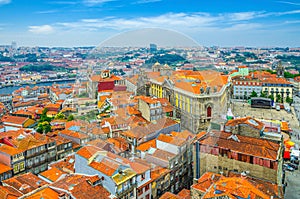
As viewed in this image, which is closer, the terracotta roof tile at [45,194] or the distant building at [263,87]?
the terracotta roof tile at [45,194]

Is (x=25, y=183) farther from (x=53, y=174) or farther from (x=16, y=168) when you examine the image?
(x=16, y=168)

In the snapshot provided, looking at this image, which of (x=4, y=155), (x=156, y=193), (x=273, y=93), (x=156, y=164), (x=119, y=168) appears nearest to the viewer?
(x=119, y=168)

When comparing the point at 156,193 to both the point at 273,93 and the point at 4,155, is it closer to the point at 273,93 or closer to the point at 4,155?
the point at 4,155

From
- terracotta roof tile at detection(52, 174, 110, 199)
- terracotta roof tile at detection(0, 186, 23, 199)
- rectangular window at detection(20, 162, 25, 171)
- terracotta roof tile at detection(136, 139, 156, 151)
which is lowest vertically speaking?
rectangular window at detection(20, 162, 25, 171)

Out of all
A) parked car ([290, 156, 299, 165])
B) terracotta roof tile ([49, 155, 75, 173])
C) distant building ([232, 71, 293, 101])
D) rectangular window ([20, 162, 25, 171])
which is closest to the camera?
terracotta roof tile ([49, 155, 75, 173])

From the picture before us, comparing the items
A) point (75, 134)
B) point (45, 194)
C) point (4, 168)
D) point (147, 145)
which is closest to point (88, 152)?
point (45, 194)

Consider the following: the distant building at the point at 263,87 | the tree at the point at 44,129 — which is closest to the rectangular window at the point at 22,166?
the tree at the point at 44,129

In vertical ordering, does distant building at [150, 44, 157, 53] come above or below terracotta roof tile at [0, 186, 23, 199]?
above

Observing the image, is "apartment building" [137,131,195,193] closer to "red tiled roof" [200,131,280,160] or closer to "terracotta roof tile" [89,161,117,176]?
"red tiled roof" [200,131,280,160]

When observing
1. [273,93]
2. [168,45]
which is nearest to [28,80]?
[273,93]

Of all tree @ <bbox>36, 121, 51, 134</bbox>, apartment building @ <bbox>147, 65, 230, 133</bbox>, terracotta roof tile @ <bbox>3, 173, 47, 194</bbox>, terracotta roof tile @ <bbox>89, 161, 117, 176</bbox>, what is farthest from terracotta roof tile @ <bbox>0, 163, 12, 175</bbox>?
apartment building @ <bbox>147, 65, 230, 133</bbox>

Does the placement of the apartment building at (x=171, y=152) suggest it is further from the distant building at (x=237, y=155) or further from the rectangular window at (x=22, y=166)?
the rectangular window at (x=22, y=166)
